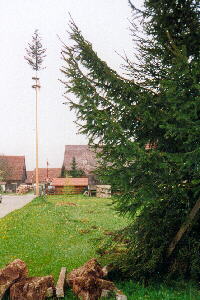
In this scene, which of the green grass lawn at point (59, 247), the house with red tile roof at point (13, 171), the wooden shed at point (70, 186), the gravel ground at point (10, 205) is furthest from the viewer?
the house with red tile roof at point (13, 171)

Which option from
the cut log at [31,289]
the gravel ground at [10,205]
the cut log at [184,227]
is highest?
the cut log at [184,227]

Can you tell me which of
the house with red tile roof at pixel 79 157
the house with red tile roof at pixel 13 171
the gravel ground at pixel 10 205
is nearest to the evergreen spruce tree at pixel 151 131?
the gravel ground at pixel 10 205

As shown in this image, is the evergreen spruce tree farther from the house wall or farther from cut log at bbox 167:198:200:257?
the house wall

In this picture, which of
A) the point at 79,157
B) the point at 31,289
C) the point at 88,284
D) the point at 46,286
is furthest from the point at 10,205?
the point at 79,157

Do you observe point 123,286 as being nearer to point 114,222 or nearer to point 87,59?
point 87,59

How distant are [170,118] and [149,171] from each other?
2.85 feet

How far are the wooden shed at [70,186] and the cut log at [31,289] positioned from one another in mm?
38240

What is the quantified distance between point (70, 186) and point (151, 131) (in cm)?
3908

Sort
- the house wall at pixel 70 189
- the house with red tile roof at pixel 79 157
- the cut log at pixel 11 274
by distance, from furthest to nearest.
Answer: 1. the house with red tile roof at pixel 79 157
2. the house wall at pixel 70 189
3. the cut log at pixel 11 274

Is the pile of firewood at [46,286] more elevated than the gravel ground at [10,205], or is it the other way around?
the pile of firewood at [46,286]

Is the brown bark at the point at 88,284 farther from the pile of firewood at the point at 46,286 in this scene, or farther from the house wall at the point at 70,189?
the house wall at the point at 70,189

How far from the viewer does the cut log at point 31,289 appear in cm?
545

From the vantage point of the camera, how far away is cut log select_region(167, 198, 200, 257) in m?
5.99

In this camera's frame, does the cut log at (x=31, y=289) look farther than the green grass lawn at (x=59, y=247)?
No
